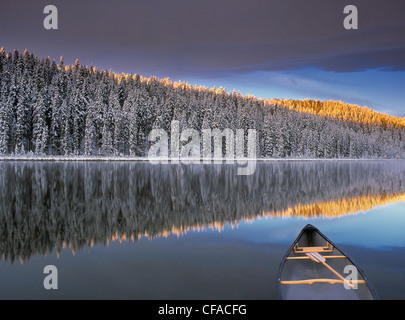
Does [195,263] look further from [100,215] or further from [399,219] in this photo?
[399,219]

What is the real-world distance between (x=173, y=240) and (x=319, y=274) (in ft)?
19.3

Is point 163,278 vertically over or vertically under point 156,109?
under

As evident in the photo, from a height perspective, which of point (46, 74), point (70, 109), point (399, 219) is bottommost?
point (399, 219)

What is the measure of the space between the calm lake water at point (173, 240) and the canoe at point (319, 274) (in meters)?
0.76

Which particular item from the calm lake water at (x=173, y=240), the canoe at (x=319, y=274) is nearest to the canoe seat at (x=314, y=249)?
the canoe at (x=319, y=274)

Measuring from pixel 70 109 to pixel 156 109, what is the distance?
23.4 metres

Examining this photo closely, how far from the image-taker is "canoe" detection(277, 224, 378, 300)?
6.03m

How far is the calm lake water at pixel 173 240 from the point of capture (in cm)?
747

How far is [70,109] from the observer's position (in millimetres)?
70125

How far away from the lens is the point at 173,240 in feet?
37.9

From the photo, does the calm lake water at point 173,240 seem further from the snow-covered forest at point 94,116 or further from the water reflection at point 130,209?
the snow-covered forest at point 94,116

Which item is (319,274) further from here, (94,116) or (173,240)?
(94,116)
